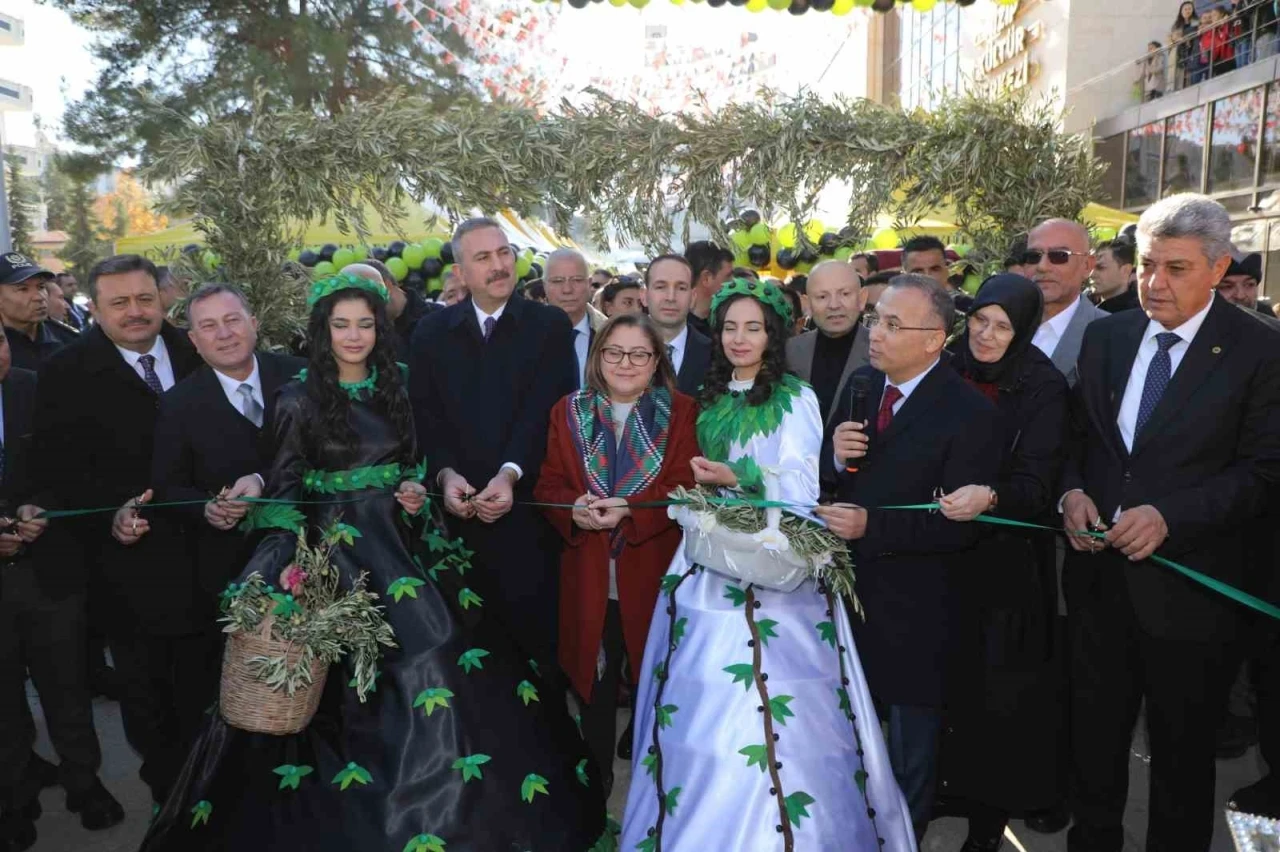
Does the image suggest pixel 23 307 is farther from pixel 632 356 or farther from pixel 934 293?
pixel 934 293

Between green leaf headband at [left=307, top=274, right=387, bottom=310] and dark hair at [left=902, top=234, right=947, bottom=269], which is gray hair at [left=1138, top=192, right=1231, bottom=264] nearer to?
green leaf headband at [left=307, top=274, right=387, bottom=310]

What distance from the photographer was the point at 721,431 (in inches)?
154

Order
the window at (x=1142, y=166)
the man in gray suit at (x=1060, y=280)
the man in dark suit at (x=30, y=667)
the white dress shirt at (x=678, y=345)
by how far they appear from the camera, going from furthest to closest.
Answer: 1. the window at (x=1142, y=166)
2. the white dress shirt at (x=678, y=345)
3. the man in gray suit at (x=1060, y=280)
4. the man in dark suit at (x=30, y=667)

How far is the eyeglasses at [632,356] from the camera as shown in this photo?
4.09m


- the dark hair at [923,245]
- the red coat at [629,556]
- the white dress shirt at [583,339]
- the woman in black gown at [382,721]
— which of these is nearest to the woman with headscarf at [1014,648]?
the red coat at [629,556]

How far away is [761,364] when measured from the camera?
3900 mm

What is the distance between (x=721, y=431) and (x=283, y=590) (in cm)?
173

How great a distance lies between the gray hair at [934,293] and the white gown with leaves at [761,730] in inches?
27.4

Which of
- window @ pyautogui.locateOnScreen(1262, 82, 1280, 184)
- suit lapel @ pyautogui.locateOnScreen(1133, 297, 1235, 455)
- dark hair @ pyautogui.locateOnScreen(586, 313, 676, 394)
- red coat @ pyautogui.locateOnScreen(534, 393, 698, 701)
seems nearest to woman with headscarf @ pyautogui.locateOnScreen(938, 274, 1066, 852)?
suit lapel @ pyautogui.locateOnScreen(1133, 297, 1235, 455)

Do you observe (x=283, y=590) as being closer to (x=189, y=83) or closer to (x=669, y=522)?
(x=669, y=522)

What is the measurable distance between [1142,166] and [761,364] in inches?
761

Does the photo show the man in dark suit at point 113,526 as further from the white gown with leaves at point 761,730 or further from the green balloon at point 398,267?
the green balloon at point 398,267

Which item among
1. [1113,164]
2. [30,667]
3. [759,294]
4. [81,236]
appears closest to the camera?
[759,294]

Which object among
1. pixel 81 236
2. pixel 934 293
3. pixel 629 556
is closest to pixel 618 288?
pixel 629 556
